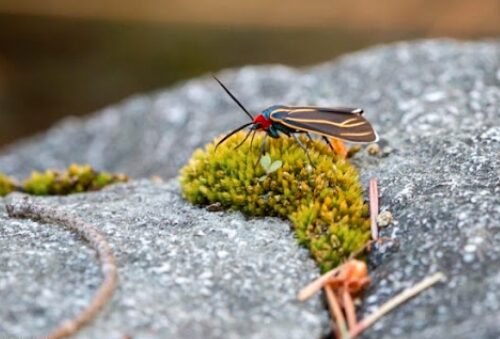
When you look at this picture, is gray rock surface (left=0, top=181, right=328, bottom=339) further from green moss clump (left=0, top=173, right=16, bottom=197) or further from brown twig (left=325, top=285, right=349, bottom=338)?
green moss clump (left=0, top=173, right=16, bottom=197)

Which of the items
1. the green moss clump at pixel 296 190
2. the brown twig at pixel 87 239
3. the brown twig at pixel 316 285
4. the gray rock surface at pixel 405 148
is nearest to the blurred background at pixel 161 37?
the gray rock surface at pixel 405 148

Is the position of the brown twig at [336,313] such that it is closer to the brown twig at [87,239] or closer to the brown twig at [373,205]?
the brown twig at [373,205]

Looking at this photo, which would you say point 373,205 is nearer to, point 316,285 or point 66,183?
point 316,285

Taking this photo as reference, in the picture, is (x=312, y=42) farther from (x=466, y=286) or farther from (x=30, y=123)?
(x=466, y=286)

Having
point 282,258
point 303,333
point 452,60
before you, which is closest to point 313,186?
point 282,258

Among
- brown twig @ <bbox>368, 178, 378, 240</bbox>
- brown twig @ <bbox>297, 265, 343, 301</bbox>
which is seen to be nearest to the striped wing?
brown twig @ <bbox>368, 178, 378, 240</bbox>

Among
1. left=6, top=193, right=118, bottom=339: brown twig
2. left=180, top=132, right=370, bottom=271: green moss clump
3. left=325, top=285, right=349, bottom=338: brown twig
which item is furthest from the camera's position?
left=180, top=132, right=370, bottom=271: green moss clump
